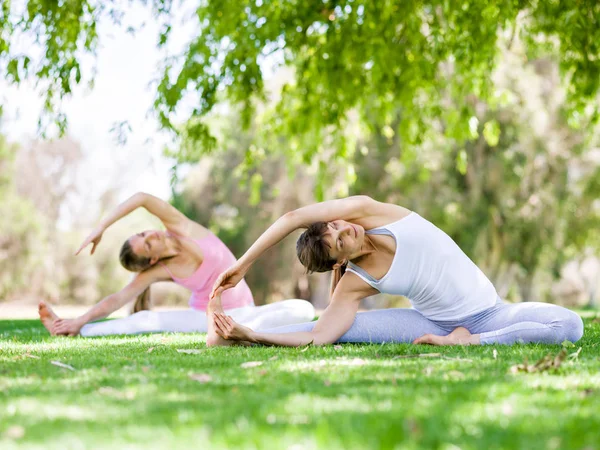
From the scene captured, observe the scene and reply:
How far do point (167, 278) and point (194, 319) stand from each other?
479mm

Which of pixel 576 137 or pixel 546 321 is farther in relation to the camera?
pixel 576 137

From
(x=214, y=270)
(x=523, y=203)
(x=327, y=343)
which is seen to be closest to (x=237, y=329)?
(x=327, y=343)

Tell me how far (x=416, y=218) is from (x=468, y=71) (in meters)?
4.50

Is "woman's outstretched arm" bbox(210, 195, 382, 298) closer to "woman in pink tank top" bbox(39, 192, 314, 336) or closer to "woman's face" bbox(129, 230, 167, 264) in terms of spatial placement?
"woman in pink tank top" bbox(39, 192, 314, 336)

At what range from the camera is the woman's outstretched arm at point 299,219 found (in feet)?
14.2

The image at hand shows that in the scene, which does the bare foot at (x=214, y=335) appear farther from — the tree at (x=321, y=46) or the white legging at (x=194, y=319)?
the tree at (x=321, y=46)

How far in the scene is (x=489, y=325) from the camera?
4680mm

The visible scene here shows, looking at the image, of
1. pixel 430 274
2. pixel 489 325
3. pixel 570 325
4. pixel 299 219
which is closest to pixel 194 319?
pixel 299 219

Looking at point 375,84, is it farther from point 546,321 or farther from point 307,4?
point 546,321

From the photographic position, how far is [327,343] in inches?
179

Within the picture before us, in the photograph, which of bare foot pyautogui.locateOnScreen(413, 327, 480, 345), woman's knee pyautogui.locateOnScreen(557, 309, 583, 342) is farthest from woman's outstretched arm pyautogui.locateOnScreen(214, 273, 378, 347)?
woman's knee pyautogui.locateOnScreen(557, 309, 583, 342)

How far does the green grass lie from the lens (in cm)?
198

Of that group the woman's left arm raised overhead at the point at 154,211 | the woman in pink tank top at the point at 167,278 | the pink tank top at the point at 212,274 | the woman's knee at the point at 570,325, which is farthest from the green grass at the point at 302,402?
the pink tank top at the point at 212,274

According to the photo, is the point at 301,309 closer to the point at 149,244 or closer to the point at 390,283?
the point at 149,244
